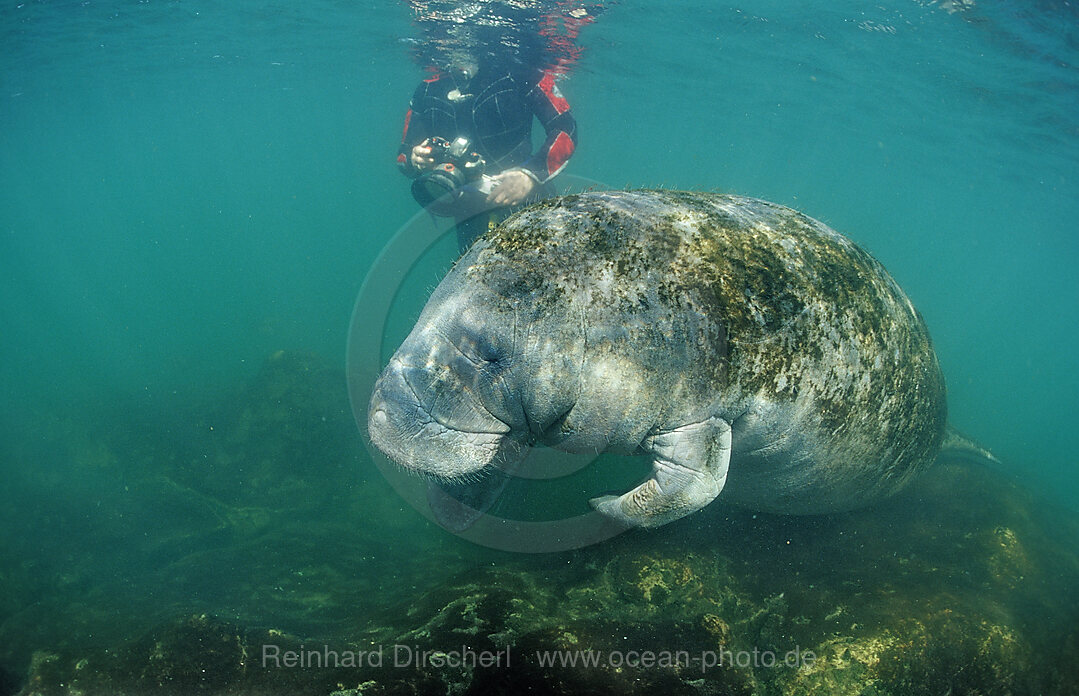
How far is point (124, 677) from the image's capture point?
7.39ft

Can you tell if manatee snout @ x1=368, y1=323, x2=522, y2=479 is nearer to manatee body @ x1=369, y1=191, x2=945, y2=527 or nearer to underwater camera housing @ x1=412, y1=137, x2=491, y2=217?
manatee body @ x1=369, y1=191, x2=945, y2=527

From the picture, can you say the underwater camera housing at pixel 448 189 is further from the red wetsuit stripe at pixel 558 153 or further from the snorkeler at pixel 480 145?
the red wetsuit stripe at pixel 558 153

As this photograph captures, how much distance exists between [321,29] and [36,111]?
74.9 feet

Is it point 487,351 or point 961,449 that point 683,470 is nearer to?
point 487,351

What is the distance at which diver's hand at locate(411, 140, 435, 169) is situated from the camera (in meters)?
7.28

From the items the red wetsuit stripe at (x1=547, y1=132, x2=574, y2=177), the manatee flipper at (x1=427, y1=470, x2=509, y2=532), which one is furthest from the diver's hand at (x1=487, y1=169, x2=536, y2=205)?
the manatee flipper at (x1=427, y1=470, x2=509, y2=532)

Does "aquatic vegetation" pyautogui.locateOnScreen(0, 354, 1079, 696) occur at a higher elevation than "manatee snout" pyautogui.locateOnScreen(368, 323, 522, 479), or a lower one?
lower

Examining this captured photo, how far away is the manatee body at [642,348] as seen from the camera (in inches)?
78.3

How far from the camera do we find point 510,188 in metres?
4.84

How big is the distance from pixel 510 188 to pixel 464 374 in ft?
10.6

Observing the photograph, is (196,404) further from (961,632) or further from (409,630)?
(961,632)

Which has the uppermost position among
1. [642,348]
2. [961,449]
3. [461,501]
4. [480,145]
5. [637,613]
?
[642,348]

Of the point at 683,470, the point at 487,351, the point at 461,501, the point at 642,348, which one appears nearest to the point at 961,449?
the point at 683,470

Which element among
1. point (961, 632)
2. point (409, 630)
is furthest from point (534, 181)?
point (961, 632)
